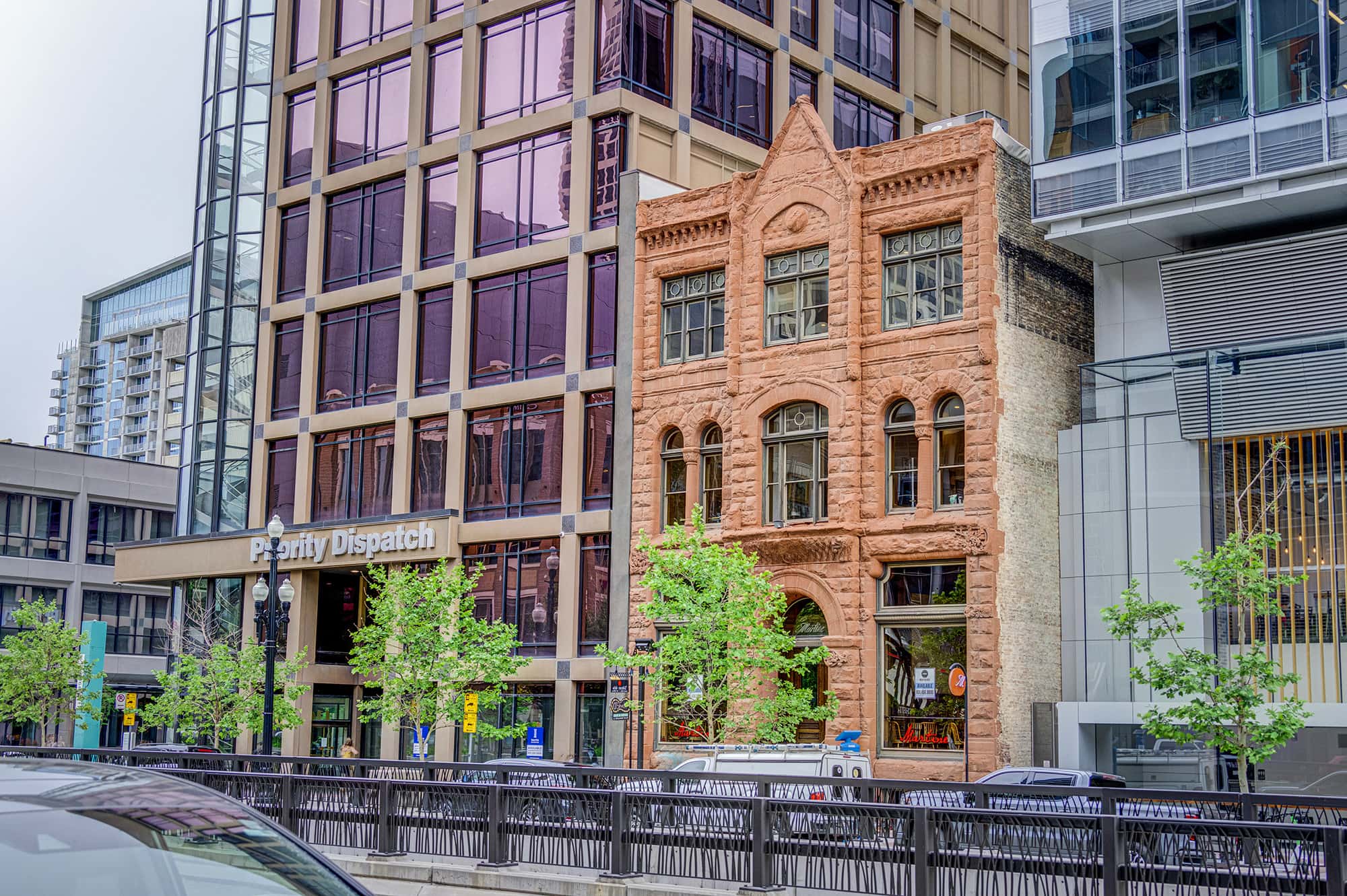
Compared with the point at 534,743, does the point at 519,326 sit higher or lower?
higher

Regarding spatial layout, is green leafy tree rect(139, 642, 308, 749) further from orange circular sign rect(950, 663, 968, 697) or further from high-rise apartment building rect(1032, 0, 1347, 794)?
high-rise apartment building rect(1032, 0, 1347, 794)

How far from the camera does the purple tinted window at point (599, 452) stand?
4250 cm

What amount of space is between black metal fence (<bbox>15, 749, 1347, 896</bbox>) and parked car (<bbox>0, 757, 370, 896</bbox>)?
33.1 ft

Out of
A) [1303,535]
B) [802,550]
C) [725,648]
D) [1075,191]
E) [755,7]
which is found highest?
[755,7]

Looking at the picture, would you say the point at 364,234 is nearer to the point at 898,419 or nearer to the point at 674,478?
the point at 674,478

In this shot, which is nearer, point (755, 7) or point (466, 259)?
point (466, 259)

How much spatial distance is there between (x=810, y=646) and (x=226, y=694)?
66.3 ft

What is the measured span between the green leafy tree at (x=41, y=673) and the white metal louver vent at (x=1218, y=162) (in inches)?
1784

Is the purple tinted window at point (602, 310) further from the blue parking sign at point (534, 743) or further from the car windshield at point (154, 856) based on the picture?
the car windshield at point (154, 856)

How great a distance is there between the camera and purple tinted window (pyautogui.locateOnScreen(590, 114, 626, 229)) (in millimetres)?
43406

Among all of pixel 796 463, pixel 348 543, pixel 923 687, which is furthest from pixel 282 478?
pixel 923 687

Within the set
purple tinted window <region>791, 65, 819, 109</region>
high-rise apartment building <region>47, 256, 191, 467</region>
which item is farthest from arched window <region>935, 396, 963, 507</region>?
high-rise apartment building <region>47, 256, 191, 467</region>

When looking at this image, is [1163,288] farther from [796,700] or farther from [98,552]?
[98,552]

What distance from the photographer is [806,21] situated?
49688 mm
